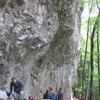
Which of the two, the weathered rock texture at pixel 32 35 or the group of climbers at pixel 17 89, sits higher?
the weathered rock texture at pixel 32 35

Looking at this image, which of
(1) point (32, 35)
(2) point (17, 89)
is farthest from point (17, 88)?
(1) point (32, 35)

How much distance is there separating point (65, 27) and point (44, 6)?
3.08m

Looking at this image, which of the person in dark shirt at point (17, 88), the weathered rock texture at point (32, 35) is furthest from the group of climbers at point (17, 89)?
the weathered rock texture at point (32, 35)

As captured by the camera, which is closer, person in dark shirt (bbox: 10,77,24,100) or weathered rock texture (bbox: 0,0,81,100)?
person in dark shirt (bbox: 10,77,24,100)

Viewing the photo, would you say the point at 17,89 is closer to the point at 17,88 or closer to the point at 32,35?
the point at 17,88

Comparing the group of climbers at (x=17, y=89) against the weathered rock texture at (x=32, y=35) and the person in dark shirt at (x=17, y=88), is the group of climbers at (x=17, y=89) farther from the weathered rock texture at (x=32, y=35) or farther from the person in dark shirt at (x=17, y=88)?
the weathered rock texture at (x=32, y=35)

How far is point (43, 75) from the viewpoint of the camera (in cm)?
1547

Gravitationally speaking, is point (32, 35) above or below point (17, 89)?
above

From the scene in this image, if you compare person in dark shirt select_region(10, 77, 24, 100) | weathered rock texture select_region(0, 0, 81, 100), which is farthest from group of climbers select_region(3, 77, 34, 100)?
weathered rock texture select_region(0, 0, 81, 100)

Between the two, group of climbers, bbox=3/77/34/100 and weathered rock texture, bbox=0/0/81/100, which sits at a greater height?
weathered rock texture, bbox=0/0/81/100

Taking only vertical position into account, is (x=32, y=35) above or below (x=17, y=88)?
above

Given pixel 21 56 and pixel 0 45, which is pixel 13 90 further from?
pixel 21 56

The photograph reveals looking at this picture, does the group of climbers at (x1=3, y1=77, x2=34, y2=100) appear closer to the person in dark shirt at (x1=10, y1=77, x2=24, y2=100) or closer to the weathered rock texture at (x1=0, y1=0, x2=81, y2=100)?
the person in dark shirt at (x1=10, y1=77, x2=24, y2=100)

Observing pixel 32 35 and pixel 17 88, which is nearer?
pixel 17 88
